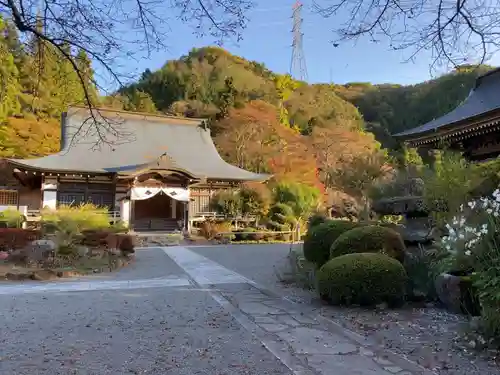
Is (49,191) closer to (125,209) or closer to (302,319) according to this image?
(125,209)

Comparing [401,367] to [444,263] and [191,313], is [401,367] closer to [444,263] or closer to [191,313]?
[444,263]

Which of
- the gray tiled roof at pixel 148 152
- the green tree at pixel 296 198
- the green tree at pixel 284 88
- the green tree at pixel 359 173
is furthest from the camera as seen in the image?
the green tree at pixel 284 88

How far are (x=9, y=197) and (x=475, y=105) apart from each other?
19.0 meters

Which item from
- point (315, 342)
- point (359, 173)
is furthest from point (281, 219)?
point (315, 342)

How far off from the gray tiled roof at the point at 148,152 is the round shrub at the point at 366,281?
14451 millimetres

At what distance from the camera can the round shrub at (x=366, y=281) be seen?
472 cm

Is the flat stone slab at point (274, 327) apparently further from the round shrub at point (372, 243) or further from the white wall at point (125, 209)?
the white wall at point (125, 209)

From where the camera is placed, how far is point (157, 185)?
19.2 metres

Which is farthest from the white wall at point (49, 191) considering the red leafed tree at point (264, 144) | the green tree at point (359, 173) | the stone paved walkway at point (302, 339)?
the stone paved walkway at point (302, 339)

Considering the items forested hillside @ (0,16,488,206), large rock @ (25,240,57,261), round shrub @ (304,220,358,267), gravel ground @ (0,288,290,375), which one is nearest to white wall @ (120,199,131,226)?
forested hillside @ (0,16,488,206)

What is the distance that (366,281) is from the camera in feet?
15.5

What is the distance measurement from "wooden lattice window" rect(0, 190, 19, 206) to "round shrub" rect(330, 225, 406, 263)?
17.8 metres

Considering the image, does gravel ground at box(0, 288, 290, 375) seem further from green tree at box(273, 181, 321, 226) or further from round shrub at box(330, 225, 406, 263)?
green tree at box(273, 181, 321, 226)

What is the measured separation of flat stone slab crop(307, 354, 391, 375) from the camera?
115 inches
